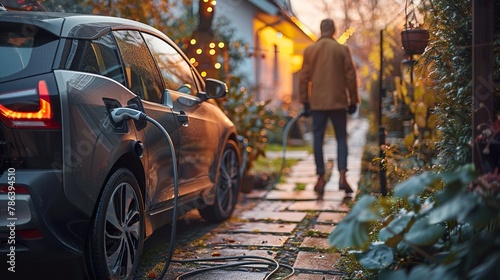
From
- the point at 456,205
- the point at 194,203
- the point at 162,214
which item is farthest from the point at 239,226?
the point at 456,205

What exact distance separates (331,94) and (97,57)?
4.59 metres

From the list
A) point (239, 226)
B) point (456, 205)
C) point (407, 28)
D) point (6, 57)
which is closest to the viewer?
point (456, 205)

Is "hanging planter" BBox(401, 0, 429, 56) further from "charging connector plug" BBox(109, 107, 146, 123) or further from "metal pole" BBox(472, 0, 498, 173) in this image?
"charging connector plug" BBox(109, 107, 146, 123)

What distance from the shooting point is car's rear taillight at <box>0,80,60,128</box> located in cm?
366

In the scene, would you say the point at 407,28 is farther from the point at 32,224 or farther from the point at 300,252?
the point at 32,224

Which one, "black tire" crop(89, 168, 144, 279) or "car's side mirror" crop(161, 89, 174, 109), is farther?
"car's side mirror" crop(161, 89, 174, 109)

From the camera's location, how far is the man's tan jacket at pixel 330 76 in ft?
28.2

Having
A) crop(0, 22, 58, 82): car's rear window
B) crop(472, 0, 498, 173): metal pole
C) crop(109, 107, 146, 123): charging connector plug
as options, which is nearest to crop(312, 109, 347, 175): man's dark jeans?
crop(109, 107, 146, 123): charging connector plug

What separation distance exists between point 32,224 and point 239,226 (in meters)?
3.13

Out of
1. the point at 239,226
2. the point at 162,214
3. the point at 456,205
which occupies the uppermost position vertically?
the point at 456,205

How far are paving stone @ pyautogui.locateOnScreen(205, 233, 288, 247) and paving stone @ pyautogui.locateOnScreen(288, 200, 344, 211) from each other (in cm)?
150

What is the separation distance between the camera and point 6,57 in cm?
385

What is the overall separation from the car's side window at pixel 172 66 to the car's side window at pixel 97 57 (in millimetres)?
767

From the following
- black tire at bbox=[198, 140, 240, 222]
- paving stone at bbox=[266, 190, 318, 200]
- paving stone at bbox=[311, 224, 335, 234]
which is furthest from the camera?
paving stone at bbox=[266, 190, 318, 200]
